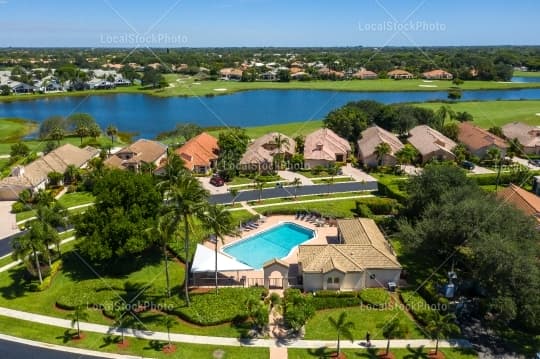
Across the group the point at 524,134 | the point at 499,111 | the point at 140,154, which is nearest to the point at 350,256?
the point at 140,154

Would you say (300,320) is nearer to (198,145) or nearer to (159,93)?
(198,145)

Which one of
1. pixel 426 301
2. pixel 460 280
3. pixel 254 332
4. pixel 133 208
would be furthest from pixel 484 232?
pixel 133 208

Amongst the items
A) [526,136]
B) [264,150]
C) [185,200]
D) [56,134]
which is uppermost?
[185,200]

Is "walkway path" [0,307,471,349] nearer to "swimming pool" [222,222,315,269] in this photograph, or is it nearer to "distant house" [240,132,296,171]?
"swimming pool" [222,222,315,269]

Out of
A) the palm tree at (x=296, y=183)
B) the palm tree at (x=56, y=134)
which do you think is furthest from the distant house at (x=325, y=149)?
the palm tree at (x=56, y=134)

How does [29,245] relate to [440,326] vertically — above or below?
above

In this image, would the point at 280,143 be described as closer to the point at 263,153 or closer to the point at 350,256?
the point at 263,153
